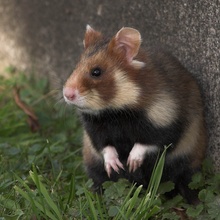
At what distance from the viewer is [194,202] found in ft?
13.9

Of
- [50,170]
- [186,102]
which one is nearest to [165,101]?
[186,102]

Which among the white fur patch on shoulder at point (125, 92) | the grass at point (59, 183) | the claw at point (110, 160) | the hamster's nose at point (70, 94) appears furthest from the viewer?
the claw at point (110, 160)

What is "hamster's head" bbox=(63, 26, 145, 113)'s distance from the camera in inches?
154

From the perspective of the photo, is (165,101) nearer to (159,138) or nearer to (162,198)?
(159,138)

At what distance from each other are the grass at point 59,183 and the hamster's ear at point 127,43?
0.65 meters

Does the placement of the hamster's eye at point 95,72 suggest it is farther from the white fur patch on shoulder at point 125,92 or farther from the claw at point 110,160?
the claw at point 110,160

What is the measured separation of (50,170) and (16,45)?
233 centimetres

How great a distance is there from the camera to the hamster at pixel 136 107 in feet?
13.1

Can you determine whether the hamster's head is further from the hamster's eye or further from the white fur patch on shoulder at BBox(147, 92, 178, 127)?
the white fur patch on shoulder at BBox(147, 92, 178, 127)

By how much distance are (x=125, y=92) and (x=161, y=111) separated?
0.24 m

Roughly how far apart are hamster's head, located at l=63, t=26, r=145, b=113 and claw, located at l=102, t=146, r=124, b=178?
305 millimetres

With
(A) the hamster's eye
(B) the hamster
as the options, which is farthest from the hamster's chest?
(A) the hamster's eye

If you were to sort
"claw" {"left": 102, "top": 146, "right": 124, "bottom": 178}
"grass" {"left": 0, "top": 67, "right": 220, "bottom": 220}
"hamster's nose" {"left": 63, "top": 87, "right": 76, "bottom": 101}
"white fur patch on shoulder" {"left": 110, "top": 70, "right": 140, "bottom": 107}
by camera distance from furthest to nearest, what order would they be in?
"claw" {"left": 102, "top": 146, "right": 124, "bottom": 178}
"white fur patch on shoulder" {"left": 110, "top": 70, "right": 140, "bottom": 107}
"hamster's nose" {"left": 63, "top": 87, "right": 76, "bottom": 101}
"grass" {"left": 0, "top": 67, "right": 220, "bottom": 220}

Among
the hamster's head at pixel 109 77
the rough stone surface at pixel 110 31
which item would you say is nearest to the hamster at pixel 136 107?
the hamster's head at pixel 109 77
